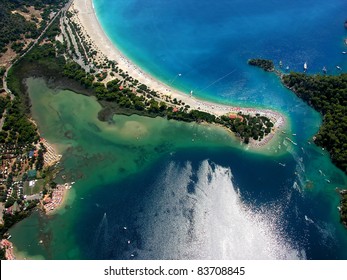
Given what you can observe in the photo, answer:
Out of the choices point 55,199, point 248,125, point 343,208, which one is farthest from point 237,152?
point 55,199

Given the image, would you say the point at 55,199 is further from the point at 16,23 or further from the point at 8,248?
the point at 16,23

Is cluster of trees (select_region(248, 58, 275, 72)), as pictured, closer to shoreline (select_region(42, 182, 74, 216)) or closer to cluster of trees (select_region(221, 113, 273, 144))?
cluster of trees (select_region(221, 113, 273, 144))

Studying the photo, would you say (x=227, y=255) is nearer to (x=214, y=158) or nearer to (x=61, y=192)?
(x=214, y=158)

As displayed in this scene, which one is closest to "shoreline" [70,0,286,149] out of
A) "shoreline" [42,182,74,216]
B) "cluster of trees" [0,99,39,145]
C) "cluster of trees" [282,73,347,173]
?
"cluster of trees" [282,73,347,173]

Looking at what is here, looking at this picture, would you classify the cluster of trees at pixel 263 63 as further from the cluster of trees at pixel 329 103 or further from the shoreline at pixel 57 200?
the shoreline at pixel 57 200

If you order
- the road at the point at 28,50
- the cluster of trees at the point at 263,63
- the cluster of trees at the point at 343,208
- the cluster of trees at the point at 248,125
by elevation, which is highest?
the road at the point at 28,50

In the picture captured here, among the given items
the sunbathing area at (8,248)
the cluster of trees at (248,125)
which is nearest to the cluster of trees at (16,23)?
the sunbathing area at (8,248)
